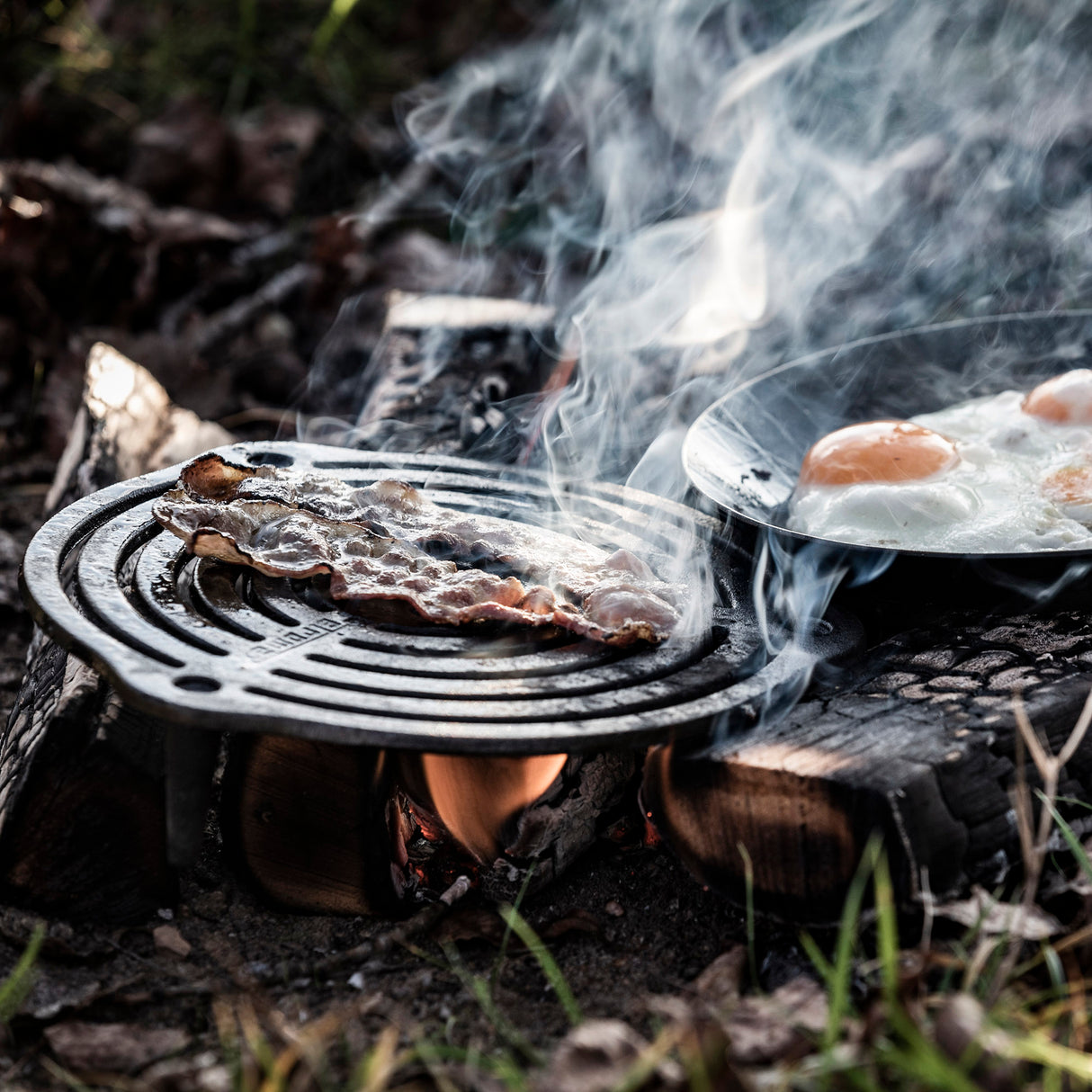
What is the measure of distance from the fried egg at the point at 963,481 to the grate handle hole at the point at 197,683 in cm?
163

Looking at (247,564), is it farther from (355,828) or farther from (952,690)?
(952,690)

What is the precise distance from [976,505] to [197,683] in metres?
2.22

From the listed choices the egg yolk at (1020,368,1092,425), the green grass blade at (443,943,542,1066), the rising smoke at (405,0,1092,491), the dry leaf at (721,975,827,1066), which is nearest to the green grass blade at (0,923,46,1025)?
the green grass blade at (443,943,542,1066)

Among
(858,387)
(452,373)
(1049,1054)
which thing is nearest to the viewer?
(1049,1054)

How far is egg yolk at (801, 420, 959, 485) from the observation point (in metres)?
3.23

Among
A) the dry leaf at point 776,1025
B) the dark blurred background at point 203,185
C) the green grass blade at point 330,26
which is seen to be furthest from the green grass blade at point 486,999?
the green grass blade at point 330,26

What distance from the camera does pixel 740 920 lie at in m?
2.46

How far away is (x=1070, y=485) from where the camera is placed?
10.2 ft

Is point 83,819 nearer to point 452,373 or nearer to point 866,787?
point 866,787

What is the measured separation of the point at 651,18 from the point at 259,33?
347cm

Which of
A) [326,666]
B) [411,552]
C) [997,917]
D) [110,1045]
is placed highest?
[411,552]

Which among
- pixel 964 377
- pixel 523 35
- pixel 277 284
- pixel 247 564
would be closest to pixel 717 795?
pixel 247 564

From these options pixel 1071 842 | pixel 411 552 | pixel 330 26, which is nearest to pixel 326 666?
pixel 411 552

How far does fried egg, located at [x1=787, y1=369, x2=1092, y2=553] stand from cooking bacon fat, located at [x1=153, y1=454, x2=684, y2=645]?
74cm
